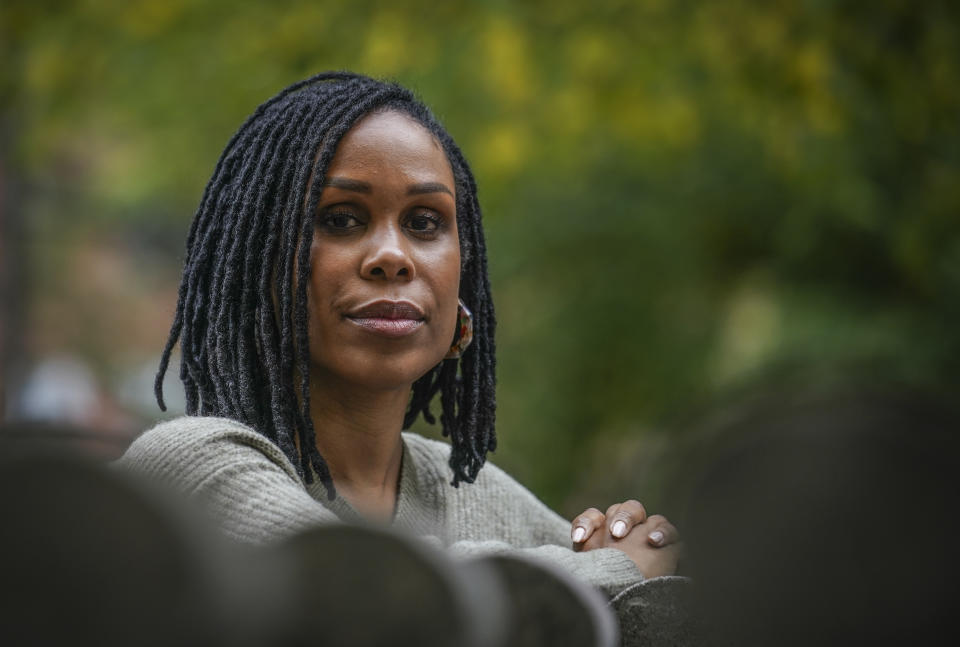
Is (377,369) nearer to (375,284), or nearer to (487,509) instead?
(375,284)

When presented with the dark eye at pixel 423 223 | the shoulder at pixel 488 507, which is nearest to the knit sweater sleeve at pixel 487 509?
the shoulder at pixel 488 507

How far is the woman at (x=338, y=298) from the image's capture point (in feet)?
7.57

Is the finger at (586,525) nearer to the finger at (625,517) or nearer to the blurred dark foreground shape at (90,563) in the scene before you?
the finger at (625,517)

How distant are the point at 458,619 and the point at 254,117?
177 centimetres

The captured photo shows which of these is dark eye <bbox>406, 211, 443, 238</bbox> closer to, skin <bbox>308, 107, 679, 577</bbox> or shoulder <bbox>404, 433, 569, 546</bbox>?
skin <bbox>308, 107, 679, 577</bbox>

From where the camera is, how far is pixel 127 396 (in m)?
19.3

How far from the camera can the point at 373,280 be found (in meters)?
2.31

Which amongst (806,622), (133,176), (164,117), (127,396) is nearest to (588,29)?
(164,117)

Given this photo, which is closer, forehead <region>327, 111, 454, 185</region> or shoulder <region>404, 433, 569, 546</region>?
forehead <region>327, 111, 454, 185</region>

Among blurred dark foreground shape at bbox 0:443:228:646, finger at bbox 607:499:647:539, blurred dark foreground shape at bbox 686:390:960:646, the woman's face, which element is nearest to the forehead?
the woman's face

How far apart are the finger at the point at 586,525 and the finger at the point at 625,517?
0.02 m

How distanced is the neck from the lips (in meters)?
0.16

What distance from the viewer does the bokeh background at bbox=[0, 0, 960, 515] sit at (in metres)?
6.47

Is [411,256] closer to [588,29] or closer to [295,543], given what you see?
[295,543]
